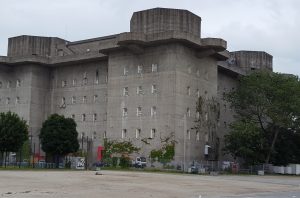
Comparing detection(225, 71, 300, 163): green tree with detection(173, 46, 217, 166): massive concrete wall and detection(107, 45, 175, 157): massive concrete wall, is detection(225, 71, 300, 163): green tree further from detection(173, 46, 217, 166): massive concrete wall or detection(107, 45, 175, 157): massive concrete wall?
detection(107, 45, 175, 157): massive concrete wall

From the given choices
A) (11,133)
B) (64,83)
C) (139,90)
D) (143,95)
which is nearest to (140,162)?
(143,95)

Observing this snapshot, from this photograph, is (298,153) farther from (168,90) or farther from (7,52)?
(7,52)

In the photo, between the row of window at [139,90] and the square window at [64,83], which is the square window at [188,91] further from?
the square window at [64,83]

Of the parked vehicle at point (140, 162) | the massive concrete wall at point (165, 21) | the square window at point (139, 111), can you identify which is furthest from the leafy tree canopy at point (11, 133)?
the massive concrete wall at point (165, 21)

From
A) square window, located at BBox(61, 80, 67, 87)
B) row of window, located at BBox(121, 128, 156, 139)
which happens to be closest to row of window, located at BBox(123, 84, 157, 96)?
row of window, located at BBox(121, 128, 156, 139)

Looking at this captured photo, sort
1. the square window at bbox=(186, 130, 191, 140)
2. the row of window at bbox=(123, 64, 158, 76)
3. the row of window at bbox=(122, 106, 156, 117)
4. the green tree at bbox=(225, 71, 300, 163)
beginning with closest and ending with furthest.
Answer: the square window at bbox=(186, 130, 191, 140) → the row of window at bbox=(122, 106, 156, 117) → the row of window at bbox=(123, 64, 158, 76) → the green tree at bbox=(225, 71, 300, 163)

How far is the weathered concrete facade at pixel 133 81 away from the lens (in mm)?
67500

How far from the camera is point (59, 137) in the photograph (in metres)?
66.1

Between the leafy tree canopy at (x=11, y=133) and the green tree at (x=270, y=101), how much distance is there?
3002cm

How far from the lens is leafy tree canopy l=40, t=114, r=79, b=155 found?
65.9m

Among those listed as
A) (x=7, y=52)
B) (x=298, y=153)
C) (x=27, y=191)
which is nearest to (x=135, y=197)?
(x=27, y=191)

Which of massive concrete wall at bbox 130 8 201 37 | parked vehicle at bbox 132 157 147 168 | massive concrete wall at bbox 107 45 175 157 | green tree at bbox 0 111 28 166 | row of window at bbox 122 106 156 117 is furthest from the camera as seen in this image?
massive concrete wall at bbox 130 8 201 37

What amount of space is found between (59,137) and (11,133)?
6505 millimetres

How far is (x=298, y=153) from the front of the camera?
8138 cm
